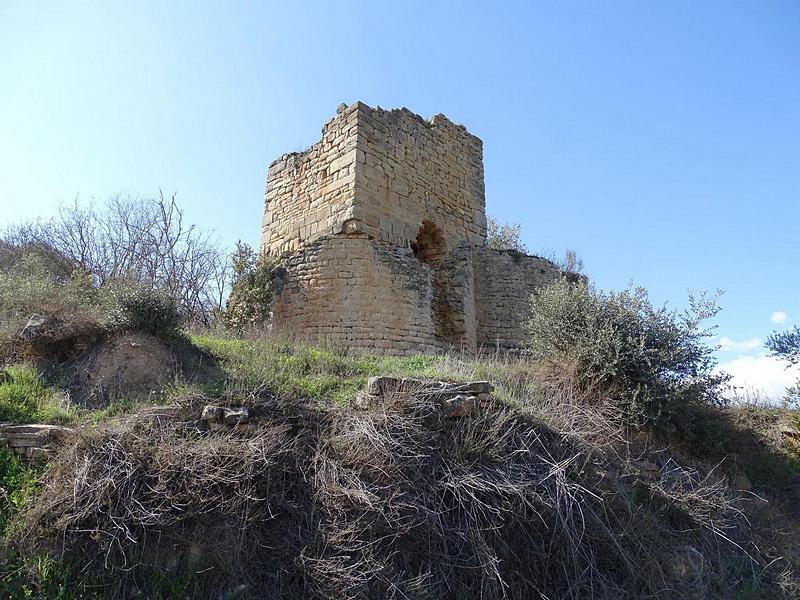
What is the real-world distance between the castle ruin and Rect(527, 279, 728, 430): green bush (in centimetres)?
308

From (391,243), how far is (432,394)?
16.7 ft

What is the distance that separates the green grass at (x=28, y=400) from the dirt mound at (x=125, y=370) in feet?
0.91

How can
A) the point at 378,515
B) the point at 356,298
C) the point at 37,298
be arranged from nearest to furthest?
the point at 378,515, the point at 37,298, the point at 356,298

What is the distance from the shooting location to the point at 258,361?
5922 mm

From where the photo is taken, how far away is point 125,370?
5.55 m

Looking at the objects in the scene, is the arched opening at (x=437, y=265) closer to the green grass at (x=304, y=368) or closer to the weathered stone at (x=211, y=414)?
the green grass at (x=304, y=368)

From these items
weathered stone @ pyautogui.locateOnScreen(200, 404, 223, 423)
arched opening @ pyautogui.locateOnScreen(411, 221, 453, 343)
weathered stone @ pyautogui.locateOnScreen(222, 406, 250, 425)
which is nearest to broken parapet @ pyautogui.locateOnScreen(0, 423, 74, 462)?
weathered stone @ pyautogui.locateOnScreen(200, 404, 223, 423)

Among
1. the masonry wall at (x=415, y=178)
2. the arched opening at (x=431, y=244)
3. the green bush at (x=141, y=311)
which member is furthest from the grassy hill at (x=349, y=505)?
the arched opening at (x=431, y=244)

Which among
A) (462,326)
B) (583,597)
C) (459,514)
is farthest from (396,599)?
(462,326)

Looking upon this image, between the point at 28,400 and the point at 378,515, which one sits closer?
the point at 378,515

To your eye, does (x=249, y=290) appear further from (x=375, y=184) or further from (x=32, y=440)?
(x=32, y=440)

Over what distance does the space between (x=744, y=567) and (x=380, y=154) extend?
27.2 ft

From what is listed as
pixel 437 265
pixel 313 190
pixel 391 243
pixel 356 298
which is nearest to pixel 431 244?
pixel 437 265

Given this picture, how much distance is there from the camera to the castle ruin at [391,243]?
9.00 meters
